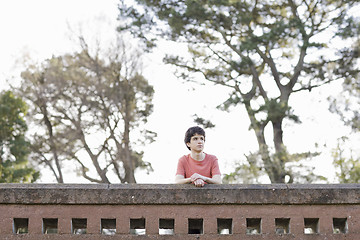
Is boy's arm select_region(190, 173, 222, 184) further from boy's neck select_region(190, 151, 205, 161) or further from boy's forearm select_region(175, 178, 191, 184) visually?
boy's neck select_region(190, 151, 205, 161)

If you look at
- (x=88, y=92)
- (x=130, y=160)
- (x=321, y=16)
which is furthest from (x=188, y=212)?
(x=88, y=92)

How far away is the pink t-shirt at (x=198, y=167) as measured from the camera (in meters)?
5.90

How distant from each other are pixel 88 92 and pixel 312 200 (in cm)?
2343

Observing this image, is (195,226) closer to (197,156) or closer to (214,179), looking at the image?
(214,179)

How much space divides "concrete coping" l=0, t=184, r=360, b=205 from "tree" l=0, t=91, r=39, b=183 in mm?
19229

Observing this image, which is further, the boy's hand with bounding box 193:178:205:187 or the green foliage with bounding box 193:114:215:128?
the green foliage with bounding box 193:114:215:128

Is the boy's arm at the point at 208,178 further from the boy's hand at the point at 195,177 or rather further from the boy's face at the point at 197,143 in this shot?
the boy's face at the point at 197,143

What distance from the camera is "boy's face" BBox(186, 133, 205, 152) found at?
5.91m

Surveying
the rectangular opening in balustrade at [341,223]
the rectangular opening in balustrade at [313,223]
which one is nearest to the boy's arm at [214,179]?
the rectangular opening in balustrade at [313,223]

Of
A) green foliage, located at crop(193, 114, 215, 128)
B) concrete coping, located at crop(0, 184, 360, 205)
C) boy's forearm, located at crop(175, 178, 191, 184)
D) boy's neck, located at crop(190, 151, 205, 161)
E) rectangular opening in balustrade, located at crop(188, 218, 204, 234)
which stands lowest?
rectangular opening in balustrade, located at crop(188, 218, 204, 234)

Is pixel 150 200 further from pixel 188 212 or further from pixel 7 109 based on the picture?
pixel 7 109

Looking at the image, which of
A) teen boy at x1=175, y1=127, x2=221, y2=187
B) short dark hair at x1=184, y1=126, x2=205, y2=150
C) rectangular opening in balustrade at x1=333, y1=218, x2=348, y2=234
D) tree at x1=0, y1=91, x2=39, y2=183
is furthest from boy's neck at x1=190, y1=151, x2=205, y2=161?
tree at x1=0, y1=91, x2=39, y2=183

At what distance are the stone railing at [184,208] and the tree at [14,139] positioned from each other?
63.1ft

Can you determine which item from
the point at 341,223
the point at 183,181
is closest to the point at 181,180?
the point at 183,181
